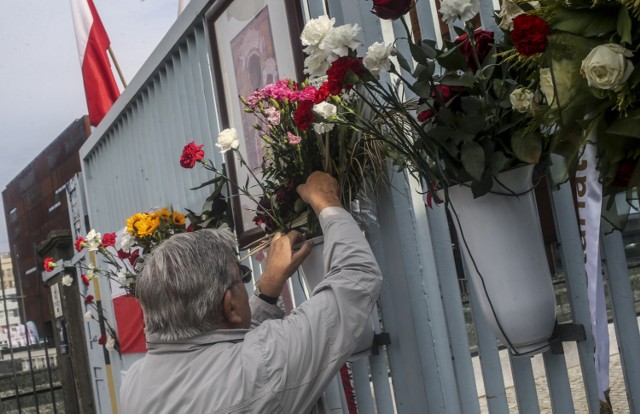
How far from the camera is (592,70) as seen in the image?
47.2 inches

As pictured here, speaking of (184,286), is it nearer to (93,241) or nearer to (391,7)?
(391,7)

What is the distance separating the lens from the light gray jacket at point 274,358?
1.89m

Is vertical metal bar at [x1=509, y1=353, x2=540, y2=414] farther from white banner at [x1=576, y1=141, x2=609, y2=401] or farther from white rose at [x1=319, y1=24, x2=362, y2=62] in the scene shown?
white rose at [x1=319, y1=24, x2=362, y2=62]

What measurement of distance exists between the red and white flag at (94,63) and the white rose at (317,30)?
557cm

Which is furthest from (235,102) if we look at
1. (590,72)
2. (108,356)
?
(108,356)

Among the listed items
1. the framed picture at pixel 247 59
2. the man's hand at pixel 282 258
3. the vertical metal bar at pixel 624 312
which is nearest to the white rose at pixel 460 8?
the vertical metal bar at pixel 624 312

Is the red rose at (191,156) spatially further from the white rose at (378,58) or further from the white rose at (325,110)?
the white rose at (378,58)

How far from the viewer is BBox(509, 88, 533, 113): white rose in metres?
1.45

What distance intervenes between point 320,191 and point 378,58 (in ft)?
1.75

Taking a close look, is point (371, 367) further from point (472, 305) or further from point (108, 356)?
point (108, 356)

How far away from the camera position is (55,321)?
928cm

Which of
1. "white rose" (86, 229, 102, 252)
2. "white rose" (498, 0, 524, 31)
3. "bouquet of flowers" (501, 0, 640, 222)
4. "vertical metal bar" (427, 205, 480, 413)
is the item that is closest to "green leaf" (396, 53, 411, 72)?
"white rose" (498, 0, 524, 31)

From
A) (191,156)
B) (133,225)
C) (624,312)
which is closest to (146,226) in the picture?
(133,225)

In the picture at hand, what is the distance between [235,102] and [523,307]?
1.89 meters
